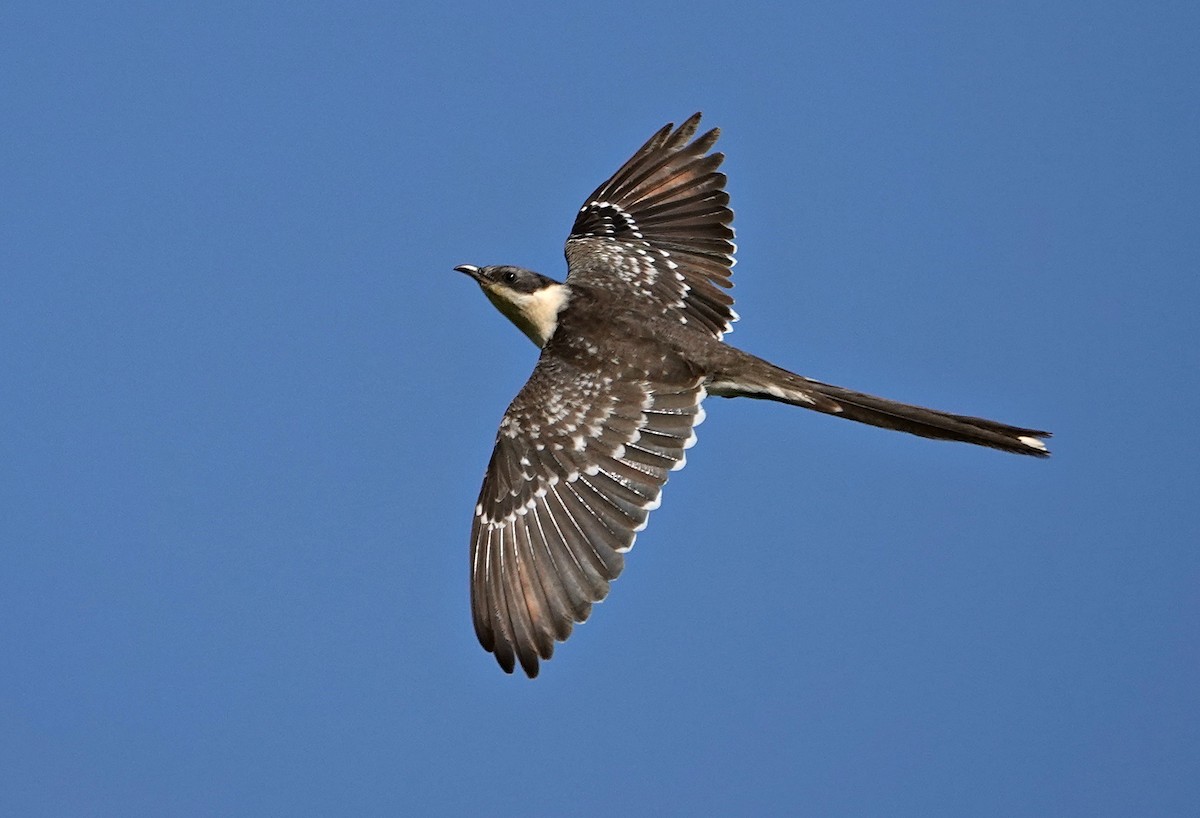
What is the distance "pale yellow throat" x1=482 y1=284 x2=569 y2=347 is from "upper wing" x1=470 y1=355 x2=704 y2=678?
0.54 meters

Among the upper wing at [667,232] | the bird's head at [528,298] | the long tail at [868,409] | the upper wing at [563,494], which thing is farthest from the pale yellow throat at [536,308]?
the long tail at [868,409]

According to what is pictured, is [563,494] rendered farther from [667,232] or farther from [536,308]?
[667,232]

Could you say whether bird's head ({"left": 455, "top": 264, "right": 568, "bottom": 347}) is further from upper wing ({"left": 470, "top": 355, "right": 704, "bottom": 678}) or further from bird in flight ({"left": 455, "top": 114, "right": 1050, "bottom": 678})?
upper wing ({"left": 470, "top": 355, "right": 704, "bottom": 678})

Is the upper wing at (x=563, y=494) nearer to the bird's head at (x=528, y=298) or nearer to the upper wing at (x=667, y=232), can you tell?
the bird's head at (x=528, y=298)

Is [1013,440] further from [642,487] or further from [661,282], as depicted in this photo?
[661,282]

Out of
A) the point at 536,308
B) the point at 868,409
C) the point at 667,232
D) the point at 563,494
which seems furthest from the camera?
the point at 667,232

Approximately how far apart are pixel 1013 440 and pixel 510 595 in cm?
291

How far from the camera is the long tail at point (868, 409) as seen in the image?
837cm

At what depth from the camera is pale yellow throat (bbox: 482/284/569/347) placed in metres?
9.67

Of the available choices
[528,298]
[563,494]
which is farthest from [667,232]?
[563,494]

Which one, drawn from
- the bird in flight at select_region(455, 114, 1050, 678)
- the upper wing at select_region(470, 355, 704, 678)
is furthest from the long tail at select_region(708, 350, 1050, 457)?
the upper wing at select_region(470, 355, 704, 678)

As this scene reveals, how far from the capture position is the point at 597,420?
28.6ft

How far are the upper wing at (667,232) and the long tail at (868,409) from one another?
3.56 ft

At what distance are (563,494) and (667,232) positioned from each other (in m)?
3.08
